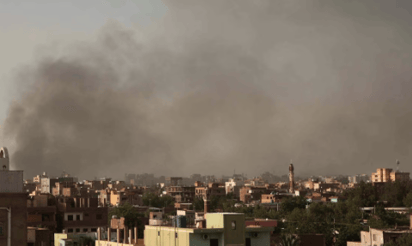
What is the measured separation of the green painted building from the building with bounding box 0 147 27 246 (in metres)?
9.78

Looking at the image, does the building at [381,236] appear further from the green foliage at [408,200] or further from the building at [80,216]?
the green foliage at [408,200]

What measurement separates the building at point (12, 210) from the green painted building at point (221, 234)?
9.78 meters

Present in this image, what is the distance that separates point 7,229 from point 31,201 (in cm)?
3156

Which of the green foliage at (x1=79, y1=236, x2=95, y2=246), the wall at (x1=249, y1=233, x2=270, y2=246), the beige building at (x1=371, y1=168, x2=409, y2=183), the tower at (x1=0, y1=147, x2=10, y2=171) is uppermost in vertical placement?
the beige building at (x1=371, y1=168, x2=409, y2=183)

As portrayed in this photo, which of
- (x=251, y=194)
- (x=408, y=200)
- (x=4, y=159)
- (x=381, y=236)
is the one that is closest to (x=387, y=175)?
(x=251, y=194)

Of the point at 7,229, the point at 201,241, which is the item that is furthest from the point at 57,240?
the point at 7,229

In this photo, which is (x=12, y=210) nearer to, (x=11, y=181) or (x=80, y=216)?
(x=11, y=181)

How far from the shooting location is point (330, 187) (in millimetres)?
185500

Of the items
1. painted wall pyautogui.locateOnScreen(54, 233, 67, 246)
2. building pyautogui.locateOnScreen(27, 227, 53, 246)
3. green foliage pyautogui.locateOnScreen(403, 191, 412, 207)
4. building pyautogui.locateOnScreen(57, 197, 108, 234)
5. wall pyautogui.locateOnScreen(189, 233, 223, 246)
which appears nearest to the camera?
wall pyautogui.locateOnScreen(189, 233, 223, 246)

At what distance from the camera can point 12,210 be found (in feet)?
71.2

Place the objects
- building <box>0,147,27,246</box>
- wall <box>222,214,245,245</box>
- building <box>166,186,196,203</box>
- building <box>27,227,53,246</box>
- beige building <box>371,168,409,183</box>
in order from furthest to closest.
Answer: beige building <box>371,168,409,183</box> < building <box>166,186,196,203</box> < building <box>27,227,53,246</box> < wall <box>222,214,245,245</box> < building <box>0,147,27,246</box>

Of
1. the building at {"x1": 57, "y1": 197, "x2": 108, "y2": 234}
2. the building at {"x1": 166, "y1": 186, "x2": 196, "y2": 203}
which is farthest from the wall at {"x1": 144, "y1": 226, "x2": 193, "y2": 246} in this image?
the building at {"x1": 166, "y1": 186, "x2": 196, "y2": 203}

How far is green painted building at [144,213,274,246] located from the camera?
30.2 metres

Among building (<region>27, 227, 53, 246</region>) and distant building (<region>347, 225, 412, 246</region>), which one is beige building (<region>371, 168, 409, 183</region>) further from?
building (<region>27, 227, 53, 246</region>)
